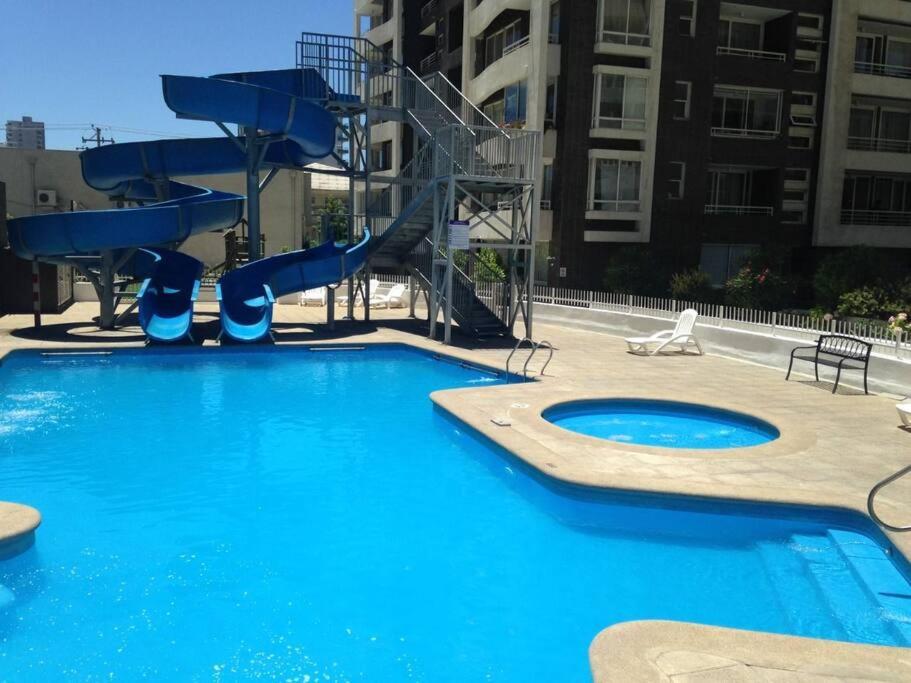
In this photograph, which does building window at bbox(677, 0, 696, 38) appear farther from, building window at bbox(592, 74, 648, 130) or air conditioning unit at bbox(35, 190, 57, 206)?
air conditioning unit at bbox(35, 190, 57, 206)

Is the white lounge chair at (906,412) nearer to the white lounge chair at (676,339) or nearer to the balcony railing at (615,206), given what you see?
the white lounge chair at (676,339)

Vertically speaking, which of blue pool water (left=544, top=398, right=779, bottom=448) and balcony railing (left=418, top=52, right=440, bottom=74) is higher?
balcony railing (left=418, top=52, right=440, bottom=74)

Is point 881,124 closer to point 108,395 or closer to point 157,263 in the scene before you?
point 157,263

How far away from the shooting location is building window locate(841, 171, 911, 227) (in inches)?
1282

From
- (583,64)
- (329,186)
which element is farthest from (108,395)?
(329,186)

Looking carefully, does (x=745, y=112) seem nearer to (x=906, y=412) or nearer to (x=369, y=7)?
(x=906, y=412)

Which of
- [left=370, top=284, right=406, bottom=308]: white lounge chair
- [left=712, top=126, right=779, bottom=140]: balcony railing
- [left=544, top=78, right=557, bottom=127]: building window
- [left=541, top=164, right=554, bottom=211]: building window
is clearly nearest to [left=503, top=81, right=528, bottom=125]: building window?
[left=544, top=78, right=557, bottom=127]: building window

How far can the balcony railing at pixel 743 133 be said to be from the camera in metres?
30.0

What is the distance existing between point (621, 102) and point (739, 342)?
1411 cm

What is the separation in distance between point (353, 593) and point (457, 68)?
112ft

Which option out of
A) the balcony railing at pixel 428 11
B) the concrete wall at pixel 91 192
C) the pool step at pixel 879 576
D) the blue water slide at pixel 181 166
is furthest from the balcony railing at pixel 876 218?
the pool step at pixel 879 576

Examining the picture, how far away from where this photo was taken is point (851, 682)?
4.43m

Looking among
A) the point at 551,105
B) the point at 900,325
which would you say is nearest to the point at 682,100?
the point at 551,105

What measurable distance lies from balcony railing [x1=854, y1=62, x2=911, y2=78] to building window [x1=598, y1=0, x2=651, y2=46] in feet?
35.4
